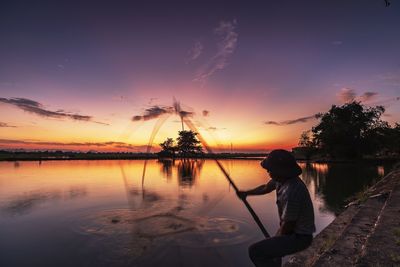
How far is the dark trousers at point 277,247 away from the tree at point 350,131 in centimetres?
8037

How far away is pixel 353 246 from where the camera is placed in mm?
7727

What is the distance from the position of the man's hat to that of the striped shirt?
10 cm

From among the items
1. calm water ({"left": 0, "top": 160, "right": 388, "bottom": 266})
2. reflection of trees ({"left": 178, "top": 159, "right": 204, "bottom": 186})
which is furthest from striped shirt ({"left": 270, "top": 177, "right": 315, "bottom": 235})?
reflection of trees ({"left": 178, "top": 159, "right": 204, "bottom": 186})

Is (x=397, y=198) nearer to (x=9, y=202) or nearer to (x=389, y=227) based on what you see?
(x=389, y=227)

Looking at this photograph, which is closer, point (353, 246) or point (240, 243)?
point (353, 246)

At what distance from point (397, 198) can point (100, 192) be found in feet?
69.3

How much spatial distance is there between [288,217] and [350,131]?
8317 centimetres

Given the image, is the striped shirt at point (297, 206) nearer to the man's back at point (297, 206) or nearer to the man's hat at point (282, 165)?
the man's back at point (297, 206)

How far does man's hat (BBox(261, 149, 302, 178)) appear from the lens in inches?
Answer: 160

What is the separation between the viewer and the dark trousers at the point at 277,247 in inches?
156

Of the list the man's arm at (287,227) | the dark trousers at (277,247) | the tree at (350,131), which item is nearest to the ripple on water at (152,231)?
the dark trousers at (277,247)

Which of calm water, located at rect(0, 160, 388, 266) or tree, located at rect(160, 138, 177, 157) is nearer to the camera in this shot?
calm water, located at rect(0, 160, 388, 266)

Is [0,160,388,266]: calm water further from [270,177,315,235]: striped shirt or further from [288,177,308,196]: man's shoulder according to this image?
[288,177,308,196]: man's shoulder

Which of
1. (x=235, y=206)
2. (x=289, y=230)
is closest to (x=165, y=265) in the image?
(x=289, y=230)
